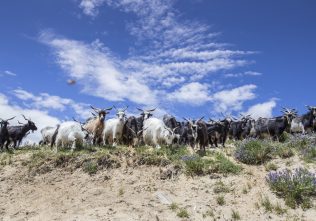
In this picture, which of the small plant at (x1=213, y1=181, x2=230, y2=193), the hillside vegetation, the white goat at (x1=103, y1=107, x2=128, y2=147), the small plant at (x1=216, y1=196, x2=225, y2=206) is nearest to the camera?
the hillside vegetation

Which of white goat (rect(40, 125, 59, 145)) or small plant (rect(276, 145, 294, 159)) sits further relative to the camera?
white goat (rect(40, 125, 59, 145))

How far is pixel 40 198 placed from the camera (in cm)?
1800

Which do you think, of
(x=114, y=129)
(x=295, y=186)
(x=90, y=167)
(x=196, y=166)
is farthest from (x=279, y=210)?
(x=114, y=129)

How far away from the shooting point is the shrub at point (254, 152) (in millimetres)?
19484

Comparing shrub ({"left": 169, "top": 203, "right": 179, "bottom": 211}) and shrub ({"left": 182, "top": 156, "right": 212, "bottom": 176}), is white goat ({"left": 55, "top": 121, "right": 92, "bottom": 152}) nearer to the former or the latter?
shrub ({"left": 182, "top": 156, "right": 212, "bottom": 176})

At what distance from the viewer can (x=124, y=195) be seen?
17.5m

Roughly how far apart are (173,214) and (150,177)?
3.13 metres

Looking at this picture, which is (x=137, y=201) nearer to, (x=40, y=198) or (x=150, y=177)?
(x=150, y=177)

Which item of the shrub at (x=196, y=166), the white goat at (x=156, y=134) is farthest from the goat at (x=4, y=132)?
the shrub at (x=196, y=166)

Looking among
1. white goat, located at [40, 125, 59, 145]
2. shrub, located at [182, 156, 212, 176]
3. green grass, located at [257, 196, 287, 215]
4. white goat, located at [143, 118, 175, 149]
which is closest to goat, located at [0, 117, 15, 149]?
white goat, located at [40, 125, 59, 145]

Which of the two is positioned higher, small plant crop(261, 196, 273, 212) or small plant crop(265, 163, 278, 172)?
small plant crop(265, 163, 278, 172)

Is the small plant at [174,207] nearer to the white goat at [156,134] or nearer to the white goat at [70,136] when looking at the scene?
the white goat at [156,134]

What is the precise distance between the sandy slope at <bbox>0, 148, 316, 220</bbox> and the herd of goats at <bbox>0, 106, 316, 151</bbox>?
378 cm

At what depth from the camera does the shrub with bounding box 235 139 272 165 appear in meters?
19.5
